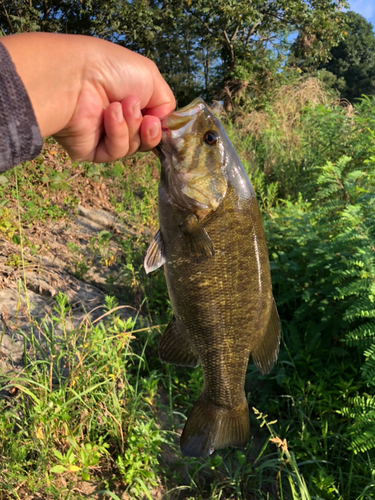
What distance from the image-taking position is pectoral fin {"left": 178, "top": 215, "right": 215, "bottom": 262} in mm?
1540

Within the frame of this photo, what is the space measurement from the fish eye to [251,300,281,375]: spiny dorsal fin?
859mm

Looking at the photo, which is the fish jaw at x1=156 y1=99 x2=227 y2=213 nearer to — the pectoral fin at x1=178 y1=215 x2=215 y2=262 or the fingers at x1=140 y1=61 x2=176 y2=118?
the pectoral fin at x1=178 y1=215 x2=215 y2=262

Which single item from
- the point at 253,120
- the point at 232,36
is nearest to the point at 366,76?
the point at 232,36

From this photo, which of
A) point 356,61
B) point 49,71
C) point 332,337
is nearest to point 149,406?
point 332,337

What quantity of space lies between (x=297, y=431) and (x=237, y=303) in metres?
1.85

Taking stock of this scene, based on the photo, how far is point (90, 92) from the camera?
157 cm

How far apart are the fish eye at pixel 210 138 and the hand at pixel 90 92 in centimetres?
22

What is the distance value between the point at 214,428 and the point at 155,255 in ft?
3.10

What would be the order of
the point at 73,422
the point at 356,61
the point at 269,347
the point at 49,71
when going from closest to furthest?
1. the point at 49,71
2. the point at 269,347
3. the point at 73,422
4. the point at 356,61

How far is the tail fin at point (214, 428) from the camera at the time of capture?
174 cm

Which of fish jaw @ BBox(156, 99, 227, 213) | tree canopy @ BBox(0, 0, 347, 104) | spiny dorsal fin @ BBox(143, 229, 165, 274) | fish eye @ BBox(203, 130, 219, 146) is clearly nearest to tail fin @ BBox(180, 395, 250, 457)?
spiny dorsal fin @ BBox(143, 229, 165, 274)

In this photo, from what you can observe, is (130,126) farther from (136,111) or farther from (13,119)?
(13,119)

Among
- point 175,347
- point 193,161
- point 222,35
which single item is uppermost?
point 222,35

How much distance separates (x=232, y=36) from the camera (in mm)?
13586
